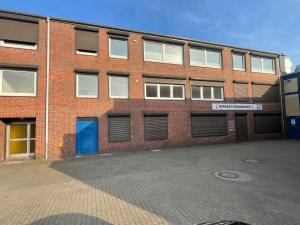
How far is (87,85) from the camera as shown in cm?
1400

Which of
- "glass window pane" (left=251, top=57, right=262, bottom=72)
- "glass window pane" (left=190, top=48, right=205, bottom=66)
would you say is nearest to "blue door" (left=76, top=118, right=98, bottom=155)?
"glass window pane" (left=190, top=48, right=205, bottom=66)

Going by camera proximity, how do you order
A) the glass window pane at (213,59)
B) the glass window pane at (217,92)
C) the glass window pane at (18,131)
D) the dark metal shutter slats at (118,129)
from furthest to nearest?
the glass window pane at (213,59) < the glass window pane at (217,92) < the dark metal shutter slats at (118,129) < the glass window pane at (18,131)

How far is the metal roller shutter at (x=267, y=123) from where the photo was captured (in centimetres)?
1950

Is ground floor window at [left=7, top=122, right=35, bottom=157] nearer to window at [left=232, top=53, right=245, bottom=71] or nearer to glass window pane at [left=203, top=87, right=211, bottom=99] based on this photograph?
glass window pane at [left=203, top=87, right=211, bottom=99]

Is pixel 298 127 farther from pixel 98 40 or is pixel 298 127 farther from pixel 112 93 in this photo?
pixel 98 40

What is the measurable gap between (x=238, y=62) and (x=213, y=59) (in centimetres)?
297

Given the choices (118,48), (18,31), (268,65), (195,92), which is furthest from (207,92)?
(18,31)

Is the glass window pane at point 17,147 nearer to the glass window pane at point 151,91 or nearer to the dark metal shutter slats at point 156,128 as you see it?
the dark metal shutter slats at point 156,128

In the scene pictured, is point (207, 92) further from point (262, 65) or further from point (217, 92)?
point (262, 65)

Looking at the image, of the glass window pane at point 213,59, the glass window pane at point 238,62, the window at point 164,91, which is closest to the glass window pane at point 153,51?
the window at point 164,91

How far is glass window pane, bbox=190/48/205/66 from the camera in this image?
17.6m

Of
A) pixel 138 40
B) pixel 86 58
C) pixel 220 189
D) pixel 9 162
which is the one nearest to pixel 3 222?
pixel 220 189

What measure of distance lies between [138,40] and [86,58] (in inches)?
165

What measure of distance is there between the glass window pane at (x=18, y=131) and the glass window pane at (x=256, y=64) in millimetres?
20121
